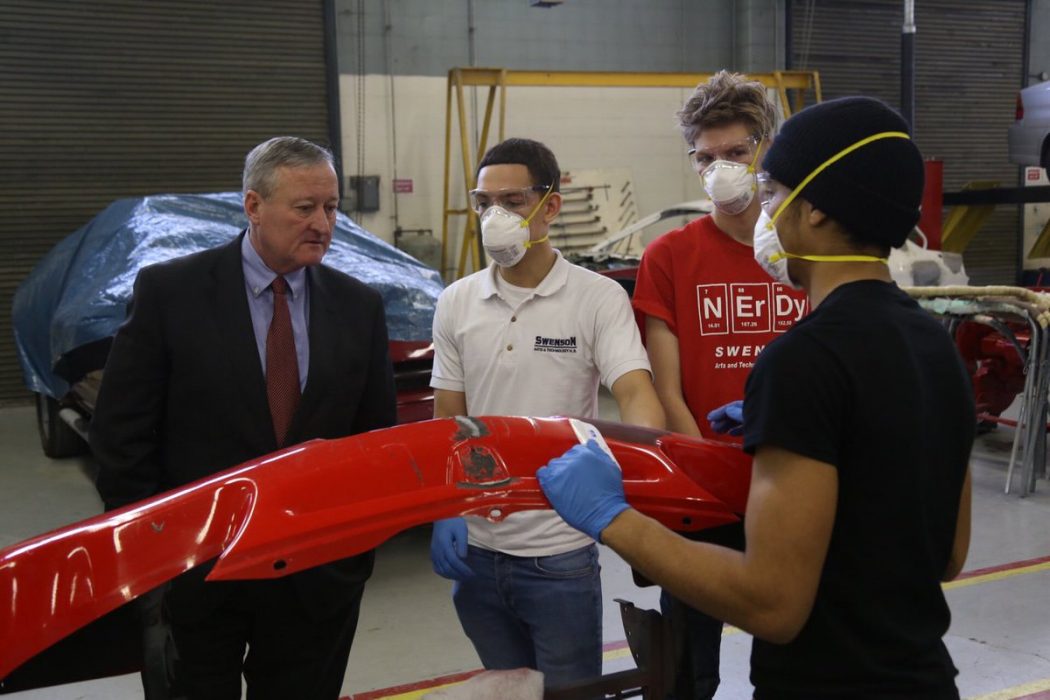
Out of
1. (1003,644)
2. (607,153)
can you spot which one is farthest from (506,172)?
(607,153)

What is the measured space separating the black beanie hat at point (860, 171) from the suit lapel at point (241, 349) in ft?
4.19

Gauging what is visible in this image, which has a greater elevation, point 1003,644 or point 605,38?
point 605,38

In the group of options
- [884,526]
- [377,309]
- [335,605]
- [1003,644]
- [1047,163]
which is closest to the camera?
[884,526]

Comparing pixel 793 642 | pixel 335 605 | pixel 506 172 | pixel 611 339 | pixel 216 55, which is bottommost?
pixel 335 605

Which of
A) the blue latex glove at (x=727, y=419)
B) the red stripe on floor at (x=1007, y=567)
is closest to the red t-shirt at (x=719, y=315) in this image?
the blue latex glove at (x=727, y=419)

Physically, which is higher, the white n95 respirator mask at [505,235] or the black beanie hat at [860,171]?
the black beanie hat at [860,171]

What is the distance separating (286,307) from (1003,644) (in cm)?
300

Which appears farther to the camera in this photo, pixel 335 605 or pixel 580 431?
pixel 335 605

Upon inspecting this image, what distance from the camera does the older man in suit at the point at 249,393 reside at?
2102mm

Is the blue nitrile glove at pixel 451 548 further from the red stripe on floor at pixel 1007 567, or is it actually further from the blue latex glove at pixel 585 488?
the red stripe on floor at pixel 1007 567

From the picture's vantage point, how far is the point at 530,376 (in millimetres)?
2166

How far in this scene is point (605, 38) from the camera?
11633 mm

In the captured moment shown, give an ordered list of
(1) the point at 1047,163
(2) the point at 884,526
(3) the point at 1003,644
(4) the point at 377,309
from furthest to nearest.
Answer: (1) the point at 1047,163
(3) the point at 1003,644
(4) the point at 377,309
(2) the point at 884,526

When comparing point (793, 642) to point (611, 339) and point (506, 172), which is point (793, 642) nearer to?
point (611, 339)
